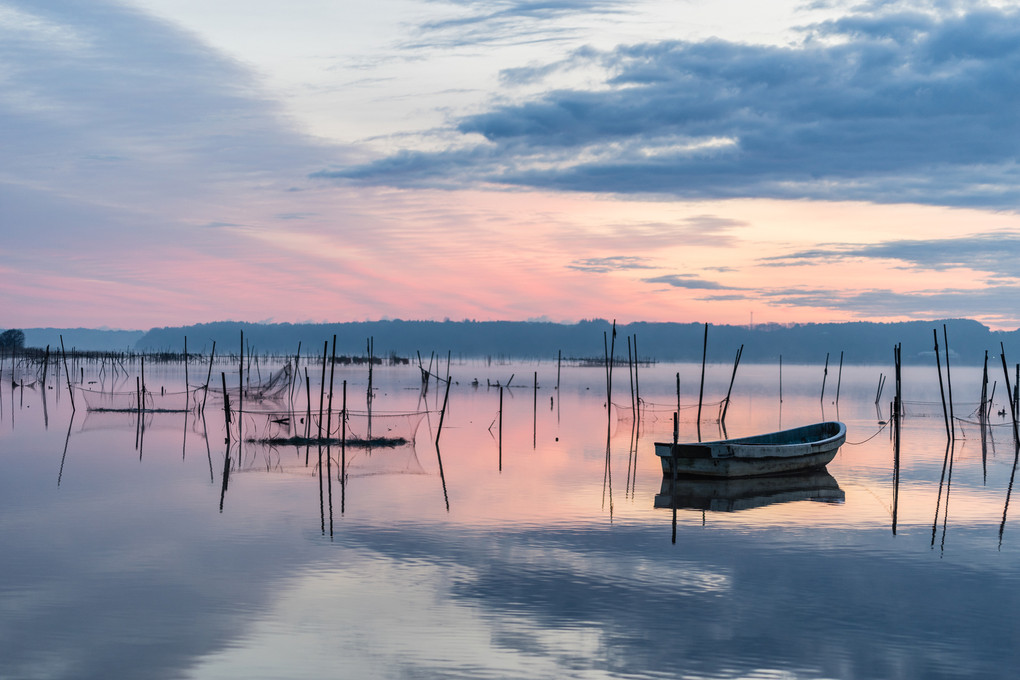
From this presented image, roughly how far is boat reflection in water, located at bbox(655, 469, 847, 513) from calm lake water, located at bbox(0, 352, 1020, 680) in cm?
19

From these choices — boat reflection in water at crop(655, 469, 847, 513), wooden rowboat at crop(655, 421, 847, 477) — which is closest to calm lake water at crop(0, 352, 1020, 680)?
boat reflection in water at crop(655, 469, 847, 513)

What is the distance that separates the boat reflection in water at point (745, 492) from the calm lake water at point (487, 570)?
0.19m

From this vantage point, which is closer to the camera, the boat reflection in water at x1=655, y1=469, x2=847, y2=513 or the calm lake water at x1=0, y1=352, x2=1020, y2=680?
the calm lake water at x1=0, y1=352, x2=1020, y2=680

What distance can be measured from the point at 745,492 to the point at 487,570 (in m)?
9.05

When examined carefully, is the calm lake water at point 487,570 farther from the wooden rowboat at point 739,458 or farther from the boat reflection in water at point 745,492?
the wooden rowboat at point 739,458

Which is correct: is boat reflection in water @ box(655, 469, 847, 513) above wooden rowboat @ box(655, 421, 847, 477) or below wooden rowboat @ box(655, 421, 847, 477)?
below

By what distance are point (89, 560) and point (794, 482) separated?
1483 centimetres

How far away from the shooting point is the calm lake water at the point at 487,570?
903 centimetres

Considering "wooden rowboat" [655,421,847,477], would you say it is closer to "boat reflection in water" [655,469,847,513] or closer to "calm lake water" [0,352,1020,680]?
"boat reflection in water" [655,469,847,513]

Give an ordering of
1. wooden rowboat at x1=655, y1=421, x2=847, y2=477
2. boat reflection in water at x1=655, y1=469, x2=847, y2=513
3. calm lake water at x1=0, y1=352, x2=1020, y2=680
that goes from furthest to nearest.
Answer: wooden rowboat at x1=655, y1=421, x2=847, y2=477, boat reflection in water at x1=655, y1=469, x2=847, y2=513, calm lake water at x1=0, y1=352, x2=1020, y2=680

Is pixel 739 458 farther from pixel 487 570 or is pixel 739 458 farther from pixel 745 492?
pixel 487 570

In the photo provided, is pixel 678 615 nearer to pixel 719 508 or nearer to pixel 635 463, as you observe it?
pixel 719 508

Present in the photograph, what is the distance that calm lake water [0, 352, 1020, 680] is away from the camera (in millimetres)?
9031

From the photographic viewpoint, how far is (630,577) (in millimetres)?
11898
